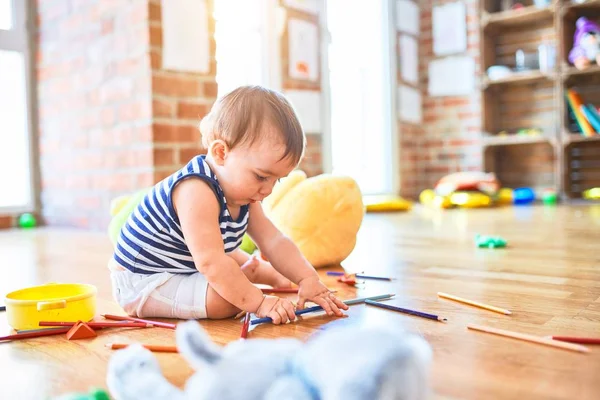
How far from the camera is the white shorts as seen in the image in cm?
105

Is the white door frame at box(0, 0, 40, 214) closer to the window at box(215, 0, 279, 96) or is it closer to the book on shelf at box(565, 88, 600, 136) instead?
the window at box(215, 0, 279, 96)

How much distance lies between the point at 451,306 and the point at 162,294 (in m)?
0.53

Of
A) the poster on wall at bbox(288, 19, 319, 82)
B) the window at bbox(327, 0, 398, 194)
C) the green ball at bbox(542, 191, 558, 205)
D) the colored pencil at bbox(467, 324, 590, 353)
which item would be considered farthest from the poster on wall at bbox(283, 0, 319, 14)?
the colored pencil at bbox(467, 324, 590, 353)

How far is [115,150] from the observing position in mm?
2600

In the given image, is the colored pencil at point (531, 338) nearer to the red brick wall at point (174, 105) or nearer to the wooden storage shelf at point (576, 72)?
the red brick wall at point (174, 105)

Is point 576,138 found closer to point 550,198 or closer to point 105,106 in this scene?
point 550,198

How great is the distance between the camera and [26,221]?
2943 mm

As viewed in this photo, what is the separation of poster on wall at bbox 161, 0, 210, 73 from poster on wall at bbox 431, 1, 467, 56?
7.37 feet

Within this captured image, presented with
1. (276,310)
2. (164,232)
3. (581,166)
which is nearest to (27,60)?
(164,232)

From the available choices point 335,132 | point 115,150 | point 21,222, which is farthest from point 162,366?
point 335,132

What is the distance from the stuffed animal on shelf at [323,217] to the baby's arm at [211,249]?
58 cm

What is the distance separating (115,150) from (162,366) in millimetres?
1985

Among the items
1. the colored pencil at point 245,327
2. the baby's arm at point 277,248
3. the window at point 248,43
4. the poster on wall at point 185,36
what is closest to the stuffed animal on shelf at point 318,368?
the colored pencil at point 245,327

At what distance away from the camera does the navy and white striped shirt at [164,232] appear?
1.04 m
